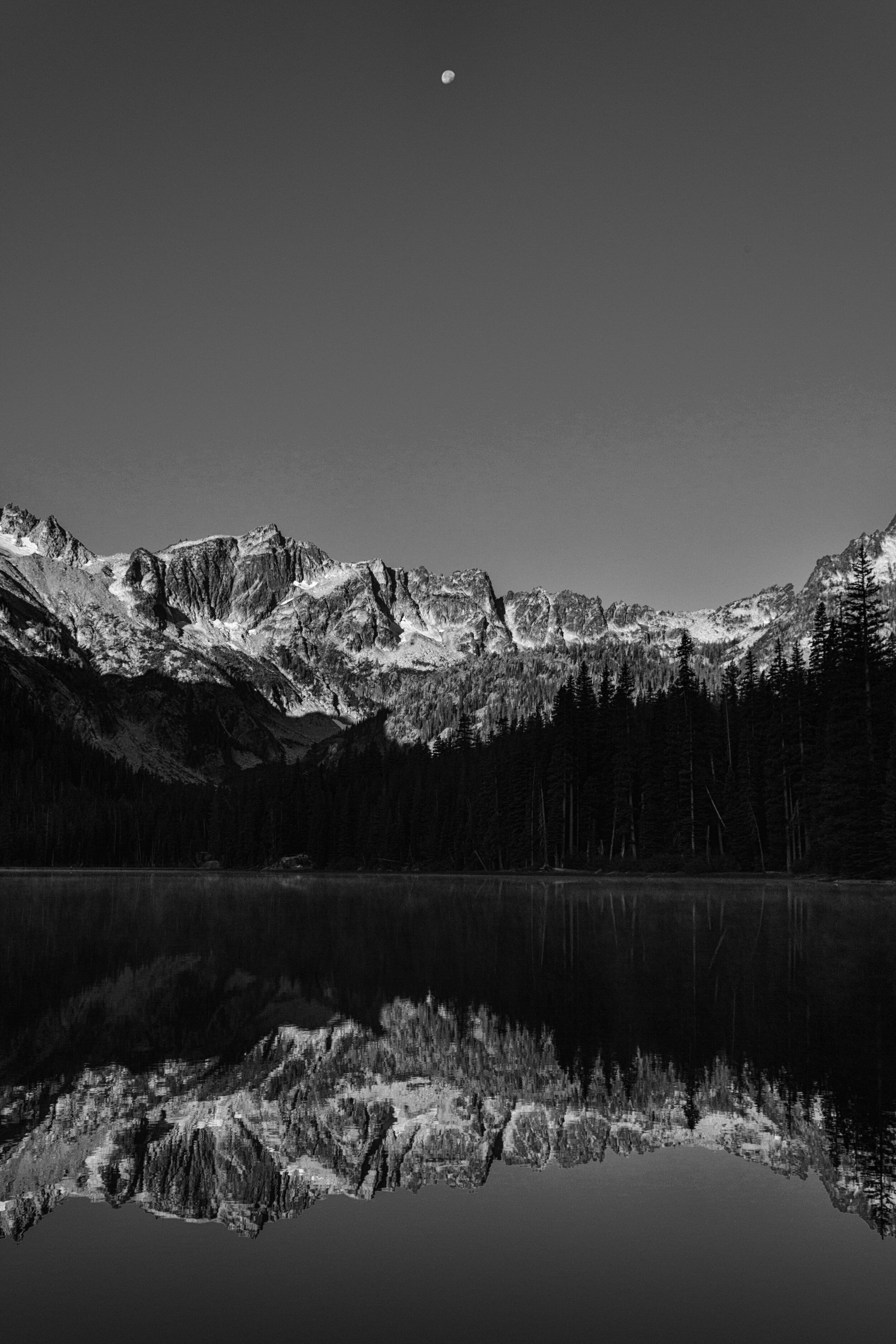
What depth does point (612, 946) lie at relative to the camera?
A: 38.8 meters

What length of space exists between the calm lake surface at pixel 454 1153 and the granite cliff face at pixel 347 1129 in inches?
2.3

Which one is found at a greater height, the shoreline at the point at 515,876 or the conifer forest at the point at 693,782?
the conifer forest at the point at 693,782

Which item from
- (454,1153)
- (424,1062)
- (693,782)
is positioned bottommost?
(454,1153)

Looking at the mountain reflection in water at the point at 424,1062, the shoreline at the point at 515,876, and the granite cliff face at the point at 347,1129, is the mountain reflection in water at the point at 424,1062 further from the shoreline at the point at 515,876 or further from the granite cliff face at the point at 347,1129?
the shoreline at the point at 515,876

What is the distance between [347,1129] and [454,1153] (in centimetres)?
176

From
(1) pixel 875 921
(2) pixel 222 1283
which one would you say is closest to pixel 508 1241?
(2) pixel 222 1283

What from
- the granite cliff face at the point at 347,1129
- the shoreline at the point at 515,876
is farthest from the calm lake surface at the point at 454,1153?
the shoreline at the point at 515,876

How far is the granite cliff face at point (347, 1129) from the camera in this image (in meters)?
14.2

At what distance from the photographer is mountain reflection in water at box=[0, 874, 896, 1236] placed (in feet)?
48.7

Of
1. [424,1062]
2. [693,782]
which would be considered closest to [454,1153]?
[424,1062]

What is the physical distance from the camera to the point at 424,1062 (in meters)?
20.7

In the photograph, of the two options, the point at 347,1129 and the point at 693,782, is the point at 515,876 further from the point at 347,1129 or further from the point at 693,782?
the point at 347,1129

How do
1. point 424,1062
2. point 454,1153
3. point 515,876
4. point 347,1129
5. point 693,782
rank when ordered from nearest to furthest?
point 454,1153, point 347,1129, point 424,1062, point 693,782, point 515,876

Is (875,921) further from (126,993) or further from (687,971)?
(126,993)
